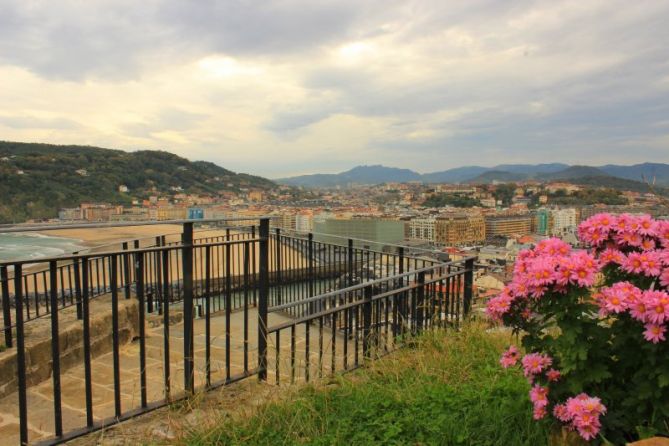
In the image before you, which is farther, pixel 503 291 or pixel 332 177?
pixel 332 177

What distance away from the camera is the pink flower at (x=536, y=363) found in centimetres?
237

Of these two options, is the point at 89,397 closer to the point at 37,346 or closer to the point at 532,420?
the point at 37,346

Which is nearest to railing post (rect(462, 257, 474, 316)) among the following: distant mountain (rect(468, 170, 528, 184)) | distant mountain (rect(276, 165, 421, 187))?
distant mountain (rect(468, 170, 528, 184))

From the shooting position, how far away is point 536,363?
238 cm

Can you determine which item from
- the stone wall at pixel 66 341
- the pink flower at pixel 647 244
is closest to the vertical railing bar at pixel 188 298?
the stone wall at pixel 66 341

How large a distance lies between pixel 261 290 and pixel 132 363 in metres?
2.18

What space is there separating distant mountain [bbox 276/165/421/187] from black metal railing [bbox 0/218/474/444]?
367 ft

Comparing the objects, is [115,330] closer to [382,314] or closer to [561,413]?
[561,413]

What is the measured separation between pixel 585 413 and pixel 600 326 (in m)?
0.46

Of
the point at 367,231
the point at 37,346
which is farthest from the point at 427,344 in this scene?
the point at 367,231

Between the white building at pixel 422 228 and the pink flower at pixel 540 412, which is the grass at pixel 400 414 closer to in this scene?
the pink flower at pixel 540 412

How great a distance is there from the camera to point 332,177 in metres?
133

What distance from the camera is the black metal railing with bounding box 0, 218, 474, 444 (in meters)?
2.98

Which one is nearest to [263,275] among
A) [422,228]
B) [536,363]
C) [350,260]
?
[536,363]
